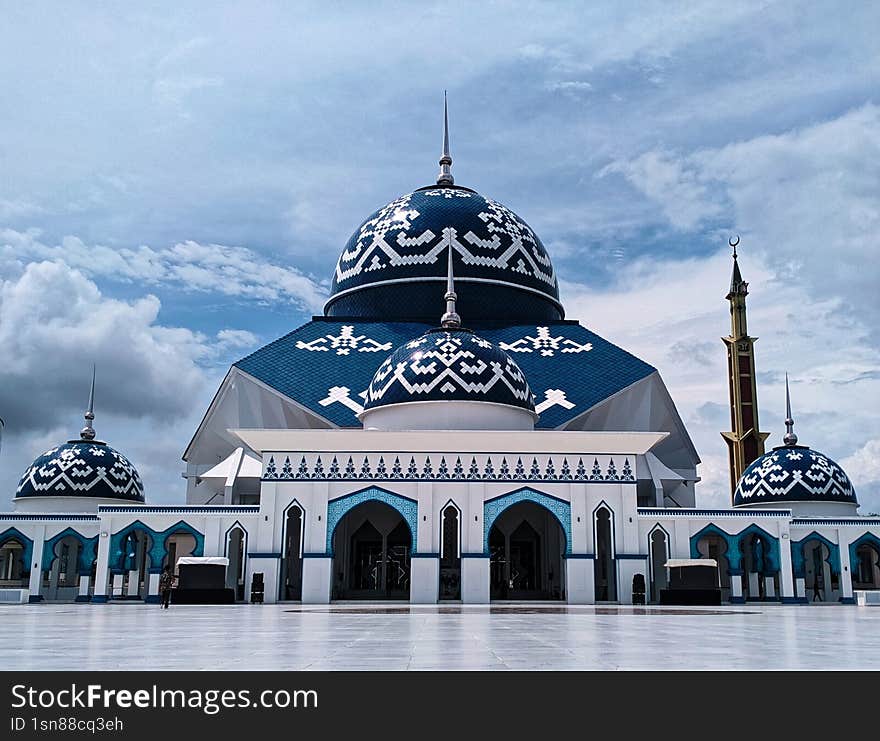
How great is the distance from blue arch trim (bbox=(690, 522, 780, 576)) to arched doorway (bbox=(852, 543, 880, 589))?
817cm

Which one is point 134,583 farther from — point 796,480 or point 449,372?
point 796,480

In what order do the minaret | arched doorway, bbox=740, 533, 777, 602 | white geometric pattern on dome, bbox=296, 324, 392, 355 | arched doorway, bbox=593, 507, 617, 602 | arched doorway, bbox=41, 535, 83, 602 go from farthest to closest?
the minaret < white geometric pattern on dome, bbox=296, 324, 392, 355 < arched doorway, bbox=41, 535, 83, 602 < arched doorway, bbox=740, 533, 777, 602 < arched doorway, bbox=593, 507, 617, 602

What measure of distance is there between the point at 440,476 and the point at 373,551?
4.91 meters

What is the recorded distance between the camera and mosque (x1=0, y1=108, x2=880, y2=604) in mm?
21906

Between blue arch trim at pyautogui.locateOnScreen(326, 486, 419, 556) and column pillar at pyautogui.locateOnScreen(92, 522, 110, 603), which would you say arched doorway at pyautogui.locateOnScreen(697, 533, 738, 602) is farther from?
column pillar at pyautogui.locateOnScreen(92, 522, 110, 603)

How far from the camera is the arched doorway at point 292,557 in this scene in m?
22.2

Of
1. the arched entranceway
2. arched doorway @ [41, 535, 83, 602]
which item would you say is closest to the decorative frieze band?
arched doorway @ [41, 535, 83, 602]

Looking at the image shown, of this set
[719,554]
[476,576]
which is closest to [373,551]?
[476,576]

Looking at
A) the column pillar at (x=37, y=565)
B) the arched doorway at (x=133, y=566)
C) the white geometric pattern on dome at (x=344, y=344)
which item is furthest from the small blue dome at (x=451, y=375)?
the column pillar at (x=37, y=565)

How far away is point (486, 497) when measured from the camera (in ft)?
71.6
